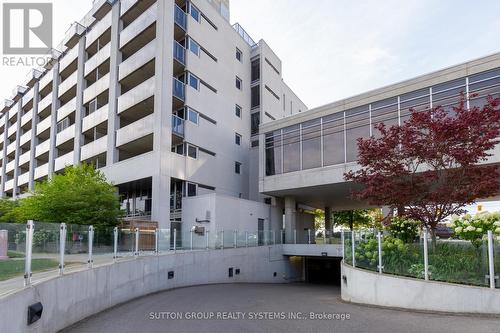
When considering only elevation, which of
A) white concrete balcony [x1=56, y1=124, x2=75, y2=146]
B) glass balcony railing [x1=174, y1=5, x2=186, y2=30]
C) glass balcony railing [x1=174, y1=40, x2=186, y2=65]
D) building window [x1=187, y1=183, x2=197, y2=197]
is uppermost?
glass balcony railing [x1=174, y1=5, x2=186, y2=30]

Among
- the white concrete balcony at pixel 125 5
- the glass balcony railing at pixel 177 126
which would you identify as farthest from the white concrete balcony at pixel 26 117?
the glass balcony railing at pixel 177 126

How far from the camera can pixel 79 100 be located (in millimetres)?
36188

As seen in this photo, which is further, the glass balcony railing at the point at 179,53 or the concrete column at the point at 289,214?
the concrete column at the point at 289,214

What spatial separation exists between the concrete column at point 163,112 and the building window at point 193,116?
200 centimetres

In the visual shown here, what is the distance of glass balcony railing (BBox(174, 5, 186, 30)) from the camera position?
2878cm

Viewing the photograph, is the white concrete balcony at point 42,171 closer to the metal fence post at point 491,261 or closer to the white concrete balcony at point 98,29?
the white concrete balcony at point 98,29

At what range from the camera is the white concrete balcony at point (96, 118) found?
31969mm

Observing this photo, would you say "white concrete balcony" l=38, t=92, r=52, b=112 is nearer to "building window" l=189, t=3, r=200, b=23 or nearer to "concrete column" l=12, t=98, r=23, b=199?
"concrete column" l=12, t=98, r=23, b=199

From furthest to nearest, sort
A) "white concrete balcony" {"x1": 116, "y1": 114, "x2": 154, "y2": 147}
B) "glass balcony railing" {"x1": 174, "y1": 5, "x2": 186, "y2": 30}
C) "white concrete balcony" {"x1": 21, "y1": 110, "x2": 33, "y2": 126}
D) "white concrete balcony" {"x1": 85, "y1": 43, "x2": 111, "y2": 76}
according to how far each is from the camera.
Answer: "white concrete balcony" {"x1": 21, "y1": 110, "x2": 33, "y2": 126}, "white concrete balcony" {"x1": 85, "y1": 43, "x2": 111, "y2": 76}, "glass balcony railing" {"x1": 174, "y1": 5, "x2": 186, "y2": 30}, "white concrete balcony" {"x1": 116, "y1": 114, "x2": 154, "y2": 147}

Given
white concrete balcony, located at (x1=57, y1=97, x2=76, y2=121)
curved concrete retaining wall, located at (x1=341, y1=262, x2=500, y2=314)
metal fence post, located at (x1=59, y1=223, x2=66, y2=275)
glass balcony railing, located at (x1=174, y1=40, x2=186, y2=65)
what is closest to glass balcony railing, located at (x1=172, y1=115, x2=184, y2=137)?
glass balcony railing, located at (x1=174, y1=40, x2=186, y2=65)

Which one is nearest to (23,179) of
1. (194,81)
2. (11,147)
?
(11,147)

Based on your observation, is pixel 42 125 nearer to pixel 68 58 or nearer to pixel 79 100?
pixel 68 58

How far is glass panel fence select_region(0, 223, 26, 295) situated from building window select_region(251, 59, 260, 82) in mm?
31778

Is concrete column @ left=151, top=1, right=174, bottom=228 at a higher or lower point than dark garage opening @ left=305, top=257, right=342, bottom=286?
higher
